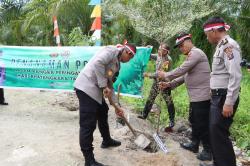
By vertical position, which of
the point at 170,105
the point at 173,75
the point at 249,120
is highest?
the point at 173,75

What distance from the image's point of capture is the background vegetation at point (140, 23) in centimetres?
541

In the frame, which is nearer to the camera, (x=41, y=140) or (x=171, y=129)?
(x=41, y=140)

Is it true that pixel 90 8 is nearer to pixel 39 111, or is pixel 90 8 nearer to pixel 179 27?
pixel 39 111

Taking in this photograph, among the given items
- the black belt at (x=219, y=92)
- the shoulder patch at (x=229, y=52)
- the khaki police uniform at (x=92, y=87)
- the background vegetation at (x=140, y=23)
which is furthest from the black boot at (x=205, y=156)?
the shoulder patch at (x=229, y=52)

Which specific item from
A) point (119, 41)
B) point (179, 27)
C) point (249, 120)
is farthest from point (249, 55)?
point (179, 27)

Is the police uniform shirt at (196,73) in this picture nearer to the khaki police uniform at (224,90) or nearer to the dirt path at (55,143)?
the khaki police uniform at (224,90)

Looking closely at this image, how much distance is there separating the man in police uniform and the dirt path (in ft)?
2.36

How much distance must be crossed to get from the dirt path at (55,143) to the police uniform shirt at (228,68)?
126 cm

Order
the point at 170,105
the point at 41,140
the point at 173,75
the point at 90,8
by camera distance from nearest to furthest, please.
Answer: the point at 173,75 → the point at 41,140 → the point at 170,105 → the point at 90,8

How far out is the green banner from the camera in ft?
21.9

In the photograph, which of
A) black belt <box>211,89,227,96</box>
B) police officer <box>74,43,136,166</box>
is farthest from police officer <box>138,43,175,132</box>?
black belt <box>211,89,227,96</box>

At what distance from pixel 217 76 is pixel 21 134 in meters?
3.15

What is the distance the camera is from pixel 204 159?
5.09 metres

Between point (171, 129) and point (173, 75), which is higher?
point (173, 75)
